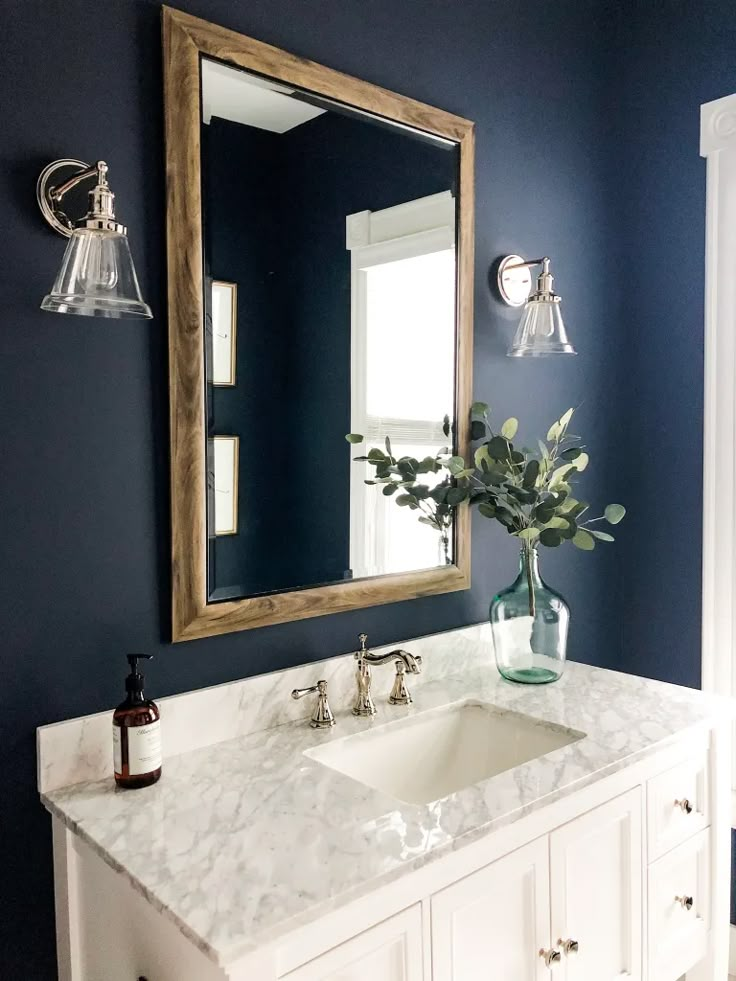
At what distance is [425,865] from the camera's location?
1.04 m

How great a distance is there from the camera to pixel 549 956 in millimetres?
1254

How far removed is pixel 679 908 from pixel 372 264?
1.40m

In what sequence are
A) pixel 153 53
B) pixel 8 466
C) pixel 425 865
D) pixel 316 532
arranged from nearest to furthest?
pixel 425 865 < pixel 8 466 < pixel 153 53 < pixel 316 532

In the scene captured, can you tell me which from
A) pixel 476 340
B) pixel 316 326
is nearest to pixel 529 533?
pixel 476 340

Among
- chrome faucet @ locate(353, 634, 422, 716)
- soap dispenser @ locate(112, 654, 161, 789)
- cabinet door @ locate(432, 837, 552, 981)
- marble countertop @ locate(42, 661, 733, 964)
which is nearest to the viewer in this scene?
marble countertop @ locate(42, 661, 733, 964)

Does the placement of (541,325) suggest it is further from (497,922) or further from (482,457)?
(497,922)

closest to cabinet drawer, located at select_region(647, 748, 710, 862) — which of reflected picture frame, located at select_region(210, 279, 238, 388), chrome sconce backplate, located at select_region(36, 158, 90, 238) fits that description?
reflected picture frame, located at select_region(210, 279, 238, 388)

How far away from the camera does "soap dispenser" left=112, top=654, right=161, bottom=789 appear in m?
1.22

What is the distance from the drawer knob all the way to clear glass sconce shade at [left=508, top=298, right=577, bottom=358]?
3.93ft

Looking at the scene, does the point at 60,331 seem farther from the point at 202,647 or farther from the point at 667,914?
the point at 667,914

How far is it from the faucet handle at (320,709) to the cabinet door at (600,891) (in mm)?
459

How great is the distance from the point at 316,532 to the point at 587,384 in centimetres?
101

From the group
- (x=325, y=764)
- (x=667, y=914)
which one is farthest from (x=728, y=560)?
(x=325, y=764)

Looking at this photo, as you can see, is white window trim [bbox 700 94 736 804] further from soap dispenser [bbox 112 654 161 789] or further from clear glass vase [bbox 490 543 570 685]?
soap dispenser [bbox 112 654 161 789]
